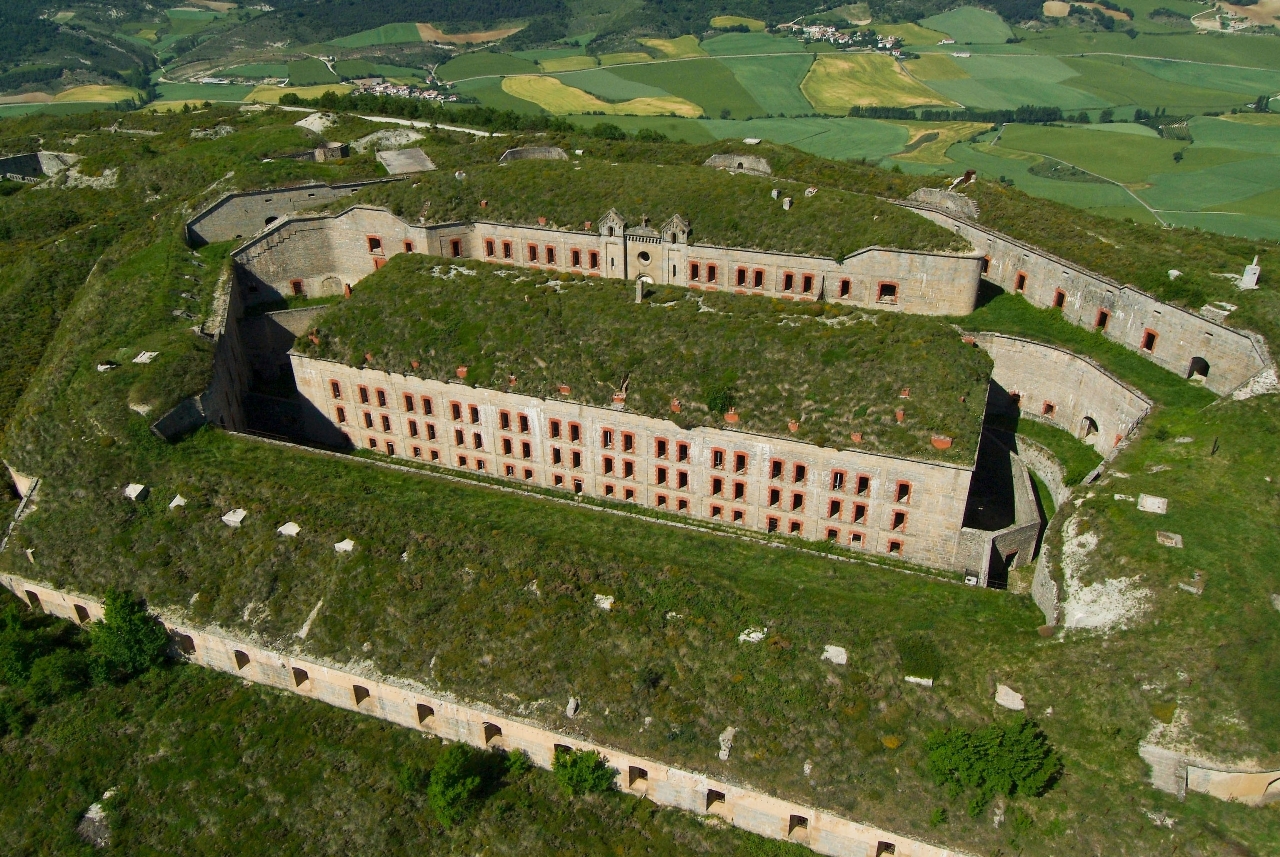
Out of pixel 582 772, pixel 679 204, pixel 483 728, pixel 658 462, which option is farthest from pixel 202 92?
pixel 582 772

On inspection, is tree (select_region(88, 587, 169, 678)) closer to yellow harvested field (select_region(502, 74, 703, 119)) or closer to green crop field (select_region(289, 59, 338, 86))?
yellow harvested field (select_region(502, 74, 703, 119))

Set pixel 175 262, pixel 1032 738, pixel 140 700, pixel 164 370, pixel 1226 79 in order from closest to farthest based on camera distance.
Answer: pixel 1032 738, pixel 140 700, pixel 164 370, pixel 175 262, pixel 1226 79

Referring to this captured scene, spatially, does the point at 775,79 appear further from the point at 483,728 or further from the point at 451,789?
the point at 451,789

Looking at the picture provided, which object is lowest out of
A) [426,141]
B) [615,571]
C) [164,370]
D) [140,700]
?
[140,700]

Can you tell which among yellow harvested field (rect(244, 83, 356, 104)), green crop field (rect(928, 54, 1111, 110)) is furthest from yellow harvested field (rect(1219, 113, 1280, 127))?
yellow harvested field (rect(244, 83, 356, 104))

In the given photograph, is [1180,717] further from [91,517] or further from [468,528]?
[91,517]

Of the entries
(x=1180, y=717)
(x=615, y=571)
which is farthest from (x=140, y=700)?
(x=1180, y=717)
